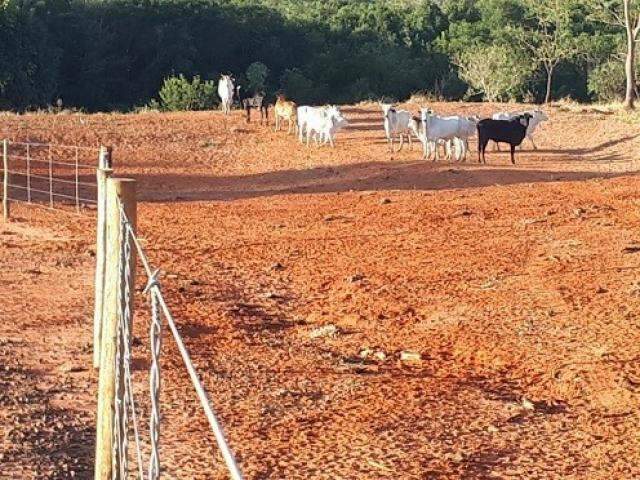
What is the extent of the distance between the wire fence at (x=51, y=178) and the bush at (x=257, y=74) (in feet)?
72.4

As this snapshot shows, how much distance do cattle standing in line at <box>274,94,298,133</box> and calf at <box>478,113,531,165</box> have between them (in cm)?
752

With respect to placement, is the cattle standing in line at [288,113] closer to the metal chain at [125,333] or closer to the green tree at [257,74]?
the green tree at [257,74]

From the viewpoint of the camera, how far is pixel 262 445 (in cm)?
709

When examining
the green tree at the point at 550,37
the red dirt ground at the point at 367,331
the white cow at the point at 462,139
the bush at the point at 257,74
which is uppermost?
the green tree at the point at 550,37

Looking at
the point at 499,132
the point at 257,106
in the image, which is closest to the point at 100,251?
the point at 499,132

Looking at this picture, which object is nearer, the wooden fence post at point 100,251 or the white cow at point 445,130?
the wooden fence post at point 100,251

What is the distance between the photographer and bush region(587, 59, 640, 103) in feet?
161

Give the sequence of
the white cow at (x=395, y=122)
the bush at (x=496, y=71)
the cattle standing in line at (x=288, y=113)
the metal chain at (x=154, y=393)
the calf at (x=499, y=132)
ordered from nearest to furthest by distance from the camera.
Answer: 1. the metal chain at (x=154, y=393)
2. the calf at (x=499, y=132)
3. the white cow at (x=395, y=122)
4. the cattle standing in line at (x=288, y=113)
5. the bush at (x=496, y=71)

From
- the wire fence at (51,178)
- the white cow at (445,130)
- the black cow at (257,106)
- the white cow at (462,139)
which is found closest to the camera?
the wire fence at (51,178)

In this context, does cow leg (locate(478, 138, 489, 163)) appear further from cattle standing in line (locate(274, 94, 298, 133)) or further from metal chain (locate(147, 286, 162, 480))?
metal chain (locate(147, 286, 162, 480))

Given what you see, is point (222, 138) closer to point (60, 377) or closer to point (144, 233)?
point (144, 233)

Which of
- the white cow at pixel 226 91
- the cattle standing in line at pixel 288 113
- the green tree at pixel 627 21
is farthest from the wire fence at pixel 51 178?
the green tree at pixel 627 21

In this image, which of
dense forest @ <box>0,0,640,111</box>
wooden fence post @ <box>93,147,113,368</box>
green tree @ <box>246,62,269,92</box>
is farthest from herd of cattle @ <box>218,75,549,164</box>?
wooden fence post @ <box>93,147,113,368</box>

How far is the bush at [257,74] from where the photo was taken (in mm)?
48719
